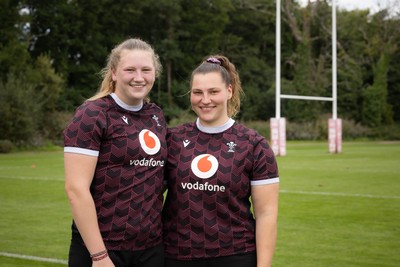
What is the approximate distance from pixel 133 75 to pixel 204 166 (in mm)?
548

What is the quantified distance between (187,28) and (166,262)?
167 ft

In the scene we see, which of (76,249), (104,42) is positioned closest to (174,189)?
(76,249)

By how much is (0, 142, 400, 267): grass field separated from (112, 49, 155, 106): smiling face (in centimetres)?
361

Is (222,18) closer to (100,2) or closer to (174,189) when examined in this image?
(100,2)

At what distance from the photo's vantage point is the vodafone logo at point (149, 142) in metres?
3.06

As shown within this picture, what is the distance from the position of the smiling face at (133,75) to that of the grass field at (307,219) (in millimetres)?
3611

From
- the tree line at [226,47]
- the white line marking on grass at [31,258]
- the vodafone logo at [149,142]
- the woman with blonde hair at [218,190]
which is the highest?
the tree line at [226,47]

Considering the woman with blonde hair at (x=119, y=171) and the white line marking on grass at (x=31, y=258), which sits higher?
the woman with blonde hair at (x=119, y=171)

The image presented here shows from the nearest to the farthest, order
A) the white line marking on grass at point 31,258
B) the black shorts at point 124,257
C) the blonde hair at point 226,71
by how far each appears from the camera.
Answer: the black shorts at point 124,257 < the blonde hair at point 226,71 < the white line marking on grass at point 31,258

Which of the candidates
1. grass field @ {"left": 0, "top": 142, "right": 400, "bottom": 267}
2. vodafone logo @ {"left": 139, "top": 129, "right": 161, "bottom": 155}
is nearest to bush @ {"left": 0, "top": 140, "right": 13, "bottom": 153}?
grass field @ {"left": 0, "top": 142, "right": 400, "bottom": 267}

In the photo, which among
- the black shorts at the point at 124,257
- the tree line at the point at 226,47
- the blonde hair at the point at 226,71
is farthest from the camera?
the tree line at the point at 226,47

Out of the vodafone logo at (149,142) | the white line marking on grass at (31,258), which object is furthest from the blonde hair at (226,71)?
the white line marking on grass at (31,258)

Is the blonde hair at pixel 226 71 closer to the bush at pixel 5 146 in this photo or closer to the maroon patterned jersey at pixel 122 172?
the maroon patterned jersey at pixel 122 172

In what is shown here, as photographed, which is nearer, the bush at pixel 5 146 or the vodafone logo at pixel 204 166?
the vodafone logo at pixel 204 166
